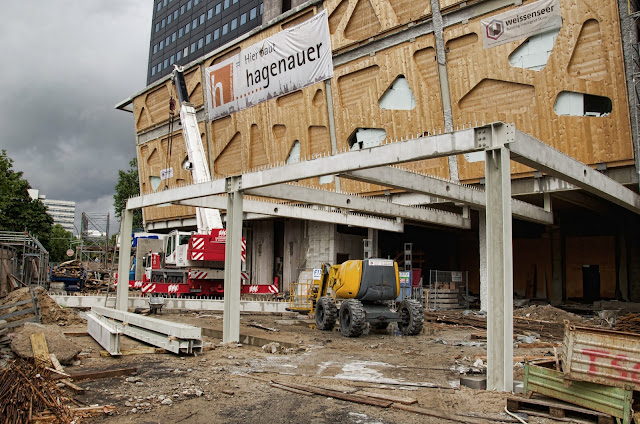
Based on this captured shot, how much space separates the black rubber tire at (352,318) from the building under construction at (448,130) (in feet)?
10.3

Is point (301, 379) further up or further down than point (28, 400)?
further down

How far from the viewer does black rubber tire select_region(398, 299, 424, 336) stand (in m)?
13.5

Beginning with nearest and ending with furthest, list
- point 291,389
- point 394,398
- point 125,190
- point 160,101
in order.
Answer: point 394,398
point 291,389
point 160,101
point 125,190

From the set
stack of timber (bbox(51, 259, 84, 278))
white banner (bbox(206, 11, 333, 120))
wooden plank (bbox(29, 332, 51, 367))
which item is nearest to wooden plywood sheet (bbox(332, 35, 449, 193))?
white banner (bbox(206, 11, 333, 120))

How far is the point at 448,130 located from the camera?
20.0 m

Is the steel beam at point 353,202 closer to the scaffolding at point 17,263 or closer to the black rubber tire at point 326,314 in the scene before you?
the black rubber tire at point 326,314

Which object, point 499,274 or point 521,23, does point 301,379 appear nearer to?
point 499,274

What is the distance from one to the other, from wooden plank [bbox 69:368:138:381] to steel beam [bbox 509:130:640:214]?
23.9ft

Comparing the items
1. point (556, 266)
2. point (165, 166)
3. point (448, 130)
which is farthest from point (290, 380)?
point (165, 166)

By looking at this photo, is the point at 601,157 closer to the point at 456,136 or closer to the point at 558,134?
the point at 558,134

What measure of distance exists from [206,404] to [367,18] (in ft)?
63.5

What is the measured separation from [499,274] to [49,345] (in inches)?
314

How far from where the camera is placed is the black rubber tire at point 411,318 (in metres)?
13.5

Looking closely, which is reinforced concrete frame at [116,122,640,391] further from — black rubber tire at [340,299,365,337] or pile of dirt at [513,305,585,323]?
pile of dirt at [513,305,585,323]
